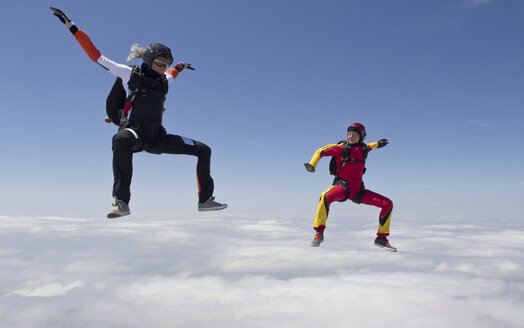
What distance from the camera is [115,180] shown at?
4250 millimetres

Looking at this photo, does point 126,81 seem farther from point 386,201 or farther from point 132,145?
point 386,201

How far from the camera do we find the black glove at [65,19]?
3.69 metres

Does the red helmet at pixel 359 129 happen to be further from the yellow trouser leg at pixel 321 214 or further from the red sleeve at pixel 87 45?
the red sleeve at pixel 87 45

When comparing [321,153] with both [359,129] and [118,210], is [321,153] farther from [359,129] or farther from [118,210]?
[118,210]

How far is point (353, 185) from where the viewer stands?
7.02 meters

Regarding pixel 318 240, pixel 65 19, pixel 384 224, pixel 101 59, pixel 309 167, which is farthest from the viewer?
pixel 384 224

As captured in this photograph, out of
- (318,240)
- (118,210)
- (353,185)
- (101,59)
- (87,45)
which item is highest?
(87,45)

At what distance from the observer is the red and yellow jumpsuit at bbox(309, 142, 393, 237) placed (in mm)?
6863

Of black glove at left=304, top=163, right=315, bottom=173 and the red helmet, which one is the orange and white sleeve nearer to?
black glove at left=304, top=163, right=315, bottom=173

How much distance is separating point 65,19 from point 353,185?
230 inches

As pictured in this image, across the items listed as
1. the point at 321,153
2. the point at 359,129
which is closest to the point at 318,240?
the point at 321,153

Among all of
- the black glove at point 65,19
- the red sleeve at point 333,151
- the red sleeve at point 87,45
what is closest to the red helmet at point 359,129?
the red sleeve at point 333,151

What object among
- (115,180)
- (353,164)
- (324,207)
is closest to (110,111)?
(115,180)

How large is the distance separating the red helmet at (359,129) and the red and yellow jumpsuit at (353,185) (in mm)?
239
